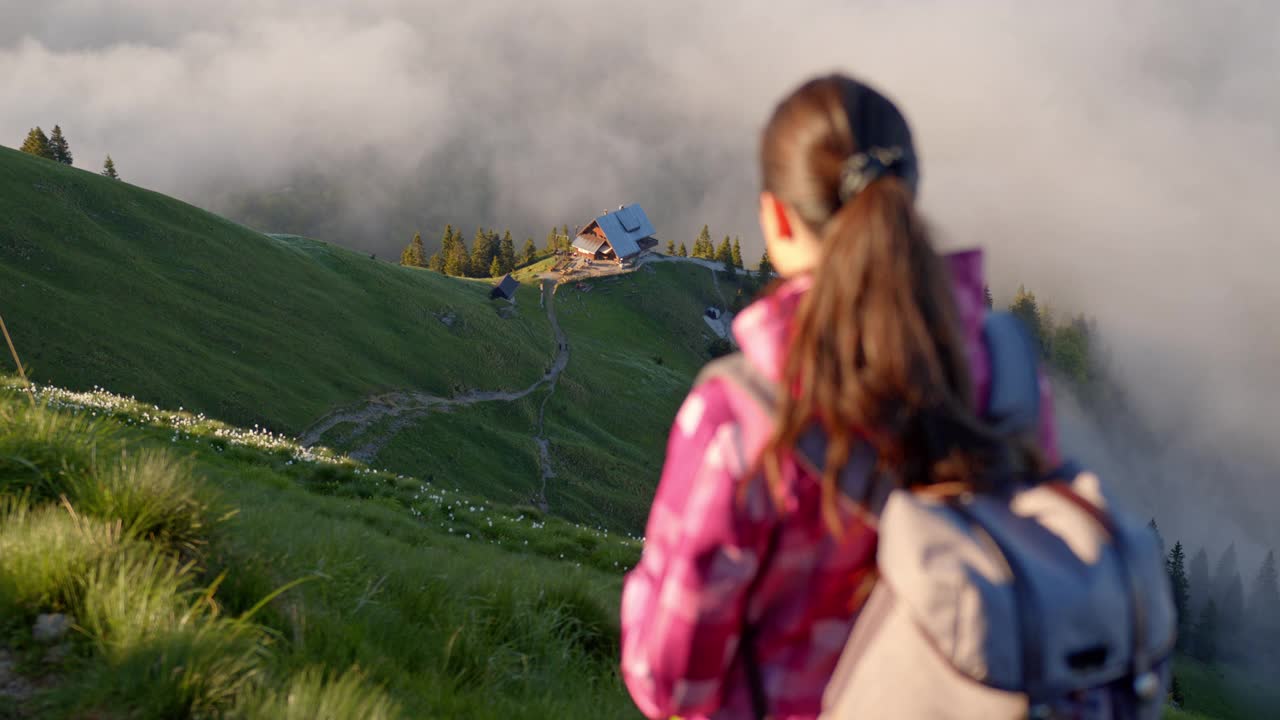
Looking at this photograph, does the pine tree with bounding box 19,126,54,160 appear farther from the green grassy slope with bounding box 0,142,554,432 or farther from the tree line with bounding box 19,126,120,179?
the green grassy slope with bounding box 0,142,554,432

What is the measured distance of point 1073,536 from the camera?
2.08 m

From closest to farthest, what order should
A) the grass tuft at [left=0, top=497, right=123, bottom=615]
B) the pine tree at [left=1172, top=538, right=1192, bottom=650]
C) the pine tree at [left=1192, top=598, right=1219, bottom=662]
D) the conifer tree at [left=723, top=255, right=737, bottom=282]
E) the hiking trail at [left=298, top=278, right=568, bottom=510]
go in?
the grass tuft at [left=0, top=497, right=123, bottom=615]
the hiking trail at [left=298, top=278, right=568, bottom=510]
the pine tree at [left=1172, top=538, right=1192, bottom=650]
the conifer tree at [left=723, top=255, right=737, bottom=282]
the pine tree at [left=1192, top=598, right=1219, bottom=662]

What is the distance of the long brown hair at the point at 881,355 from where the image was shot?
2.27m

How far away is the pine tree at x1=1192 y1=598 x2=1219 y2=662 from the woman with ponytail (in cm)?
19883

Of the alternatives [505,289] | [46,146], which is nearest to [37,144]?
[46,146]

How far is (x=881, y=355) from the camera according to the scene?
227cm

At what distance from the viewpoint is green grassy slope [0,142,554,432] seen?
139 feet

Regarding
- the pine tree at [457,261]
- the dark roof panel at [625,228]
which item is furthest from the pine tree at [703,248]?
the pine tree at [457,261]

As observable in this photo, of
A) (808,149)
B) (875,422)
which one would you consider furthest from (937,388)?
(808,149)

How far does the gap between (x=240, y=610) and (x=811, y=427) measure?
400 cm

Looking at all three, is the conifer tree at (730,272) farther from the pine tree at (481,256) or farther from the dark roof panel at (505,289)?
the dark roof panel at (505,289)

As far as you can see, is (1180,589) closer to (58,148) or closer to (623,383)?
(623,383)

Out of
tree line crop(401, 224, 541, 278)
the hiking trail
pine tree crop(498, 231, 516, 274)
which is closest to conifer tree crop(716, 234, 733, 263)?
tree line crop(401, 224, 541, 278)

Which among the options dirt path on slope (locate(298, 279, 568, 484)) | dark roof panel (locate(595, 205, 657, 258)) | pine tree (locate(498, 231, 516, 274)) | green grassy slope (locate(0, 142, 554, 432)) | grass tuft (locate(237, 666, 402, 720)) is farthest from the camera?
dark roof panel (locate(595, 205, 657, 258))
